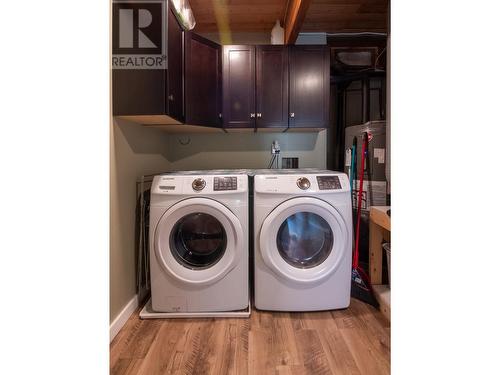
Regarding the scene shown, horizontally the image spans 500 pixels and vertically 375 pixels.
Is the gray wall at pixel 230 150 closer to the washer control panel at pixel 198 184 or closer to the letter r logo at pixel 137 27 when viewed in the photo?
the washer control panel at pixel 198 184

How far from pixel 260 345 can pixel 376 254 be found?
3.59 feet

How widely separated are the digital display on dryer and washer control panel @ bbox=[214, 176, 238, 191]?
0.55m

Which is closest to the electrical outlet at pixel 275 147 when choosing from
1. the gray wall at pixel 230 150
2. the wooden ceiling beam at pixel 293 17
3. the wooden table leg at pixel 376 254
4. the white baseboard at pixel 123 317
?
the gray wall at pixel 230 150

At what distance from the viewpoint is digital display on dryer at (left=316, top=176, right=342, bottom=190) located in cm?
183

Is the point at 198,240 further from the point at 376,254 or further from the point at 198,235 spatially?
the point at 376,254

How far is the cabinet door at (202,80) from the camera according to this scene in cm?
209

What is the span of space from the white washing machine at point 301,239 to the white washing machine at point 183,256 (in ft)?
0.40

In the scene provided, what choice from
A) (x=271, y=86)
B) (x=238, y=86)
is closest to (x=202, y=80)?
(x=238, y=86)

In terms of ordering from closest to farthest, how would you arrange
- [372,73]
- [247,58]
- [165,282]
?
A: [165,282]
[247,58]
[372,73]

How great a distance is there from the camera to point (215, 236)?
190 cm

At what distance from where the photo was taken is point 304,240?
6.25 feet
